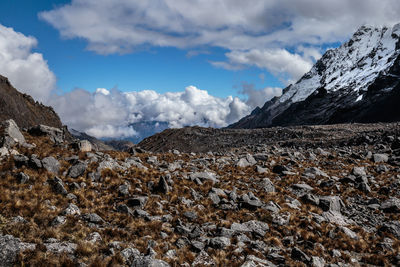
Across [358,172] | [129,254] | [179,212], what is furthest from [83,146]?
[358,172]

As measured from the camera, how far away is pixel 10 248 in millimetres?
8180

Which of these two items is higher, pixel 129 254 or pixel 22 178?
pixel 22 178

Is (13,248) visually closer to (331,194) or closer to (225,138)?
(331,194)

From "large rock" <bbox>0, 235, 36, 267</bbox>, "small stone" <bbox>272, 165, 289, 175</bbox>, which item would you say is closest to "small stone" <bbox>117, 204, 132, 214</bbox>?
"large rock" <bbox>0, 235, 36, 267</bbox>

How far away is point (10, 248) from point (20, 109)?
6192 cm

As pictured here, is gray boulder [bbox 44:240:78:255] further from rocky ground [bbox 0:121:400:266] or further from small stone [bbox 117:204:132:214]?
small stone [bbox 117:204:132:214]

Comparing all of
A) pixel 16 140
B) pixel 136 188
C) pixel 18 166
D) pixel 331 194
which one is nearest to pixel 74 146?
pixel 16 140

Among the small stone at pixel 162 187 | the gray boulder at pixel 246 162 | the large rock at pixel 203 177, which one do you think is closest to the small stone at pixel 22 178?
the small stone at pixel 162 187

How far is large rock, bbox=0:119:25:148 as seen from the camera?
1553 centimetres

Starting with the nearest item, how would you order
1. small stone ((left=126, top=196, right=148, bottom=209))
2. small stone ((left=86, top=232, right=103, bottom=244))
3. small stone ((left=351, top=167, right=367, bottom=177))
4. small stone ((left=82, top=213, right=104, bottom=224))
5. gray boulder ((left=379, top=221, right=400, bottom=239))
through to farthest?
small stone ((left=86, top=232, right=103, bottom=244))
small stone ((left=82, top=213, right=104, bottom=224))
small stone ((left=126, top=196, right=148, bottom=209))
gray boulder ((left=379, top=221, right=400, bottom=239))
small stone ((left=351, top=167, right=367, bottom=177))

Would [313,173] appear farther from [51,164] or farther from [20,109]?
[20,109]

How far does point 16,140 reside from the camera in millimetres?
16656

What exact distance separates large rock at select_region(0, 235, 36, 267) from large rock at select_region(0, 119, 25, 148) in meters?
8.92

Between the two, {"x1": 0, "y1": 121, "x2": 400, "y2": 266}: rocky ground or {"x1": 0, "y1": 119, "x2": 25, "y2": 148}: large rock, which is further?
{"x1": 0, "y1": 119, "x2": 25, "y2": 148}: large rock
